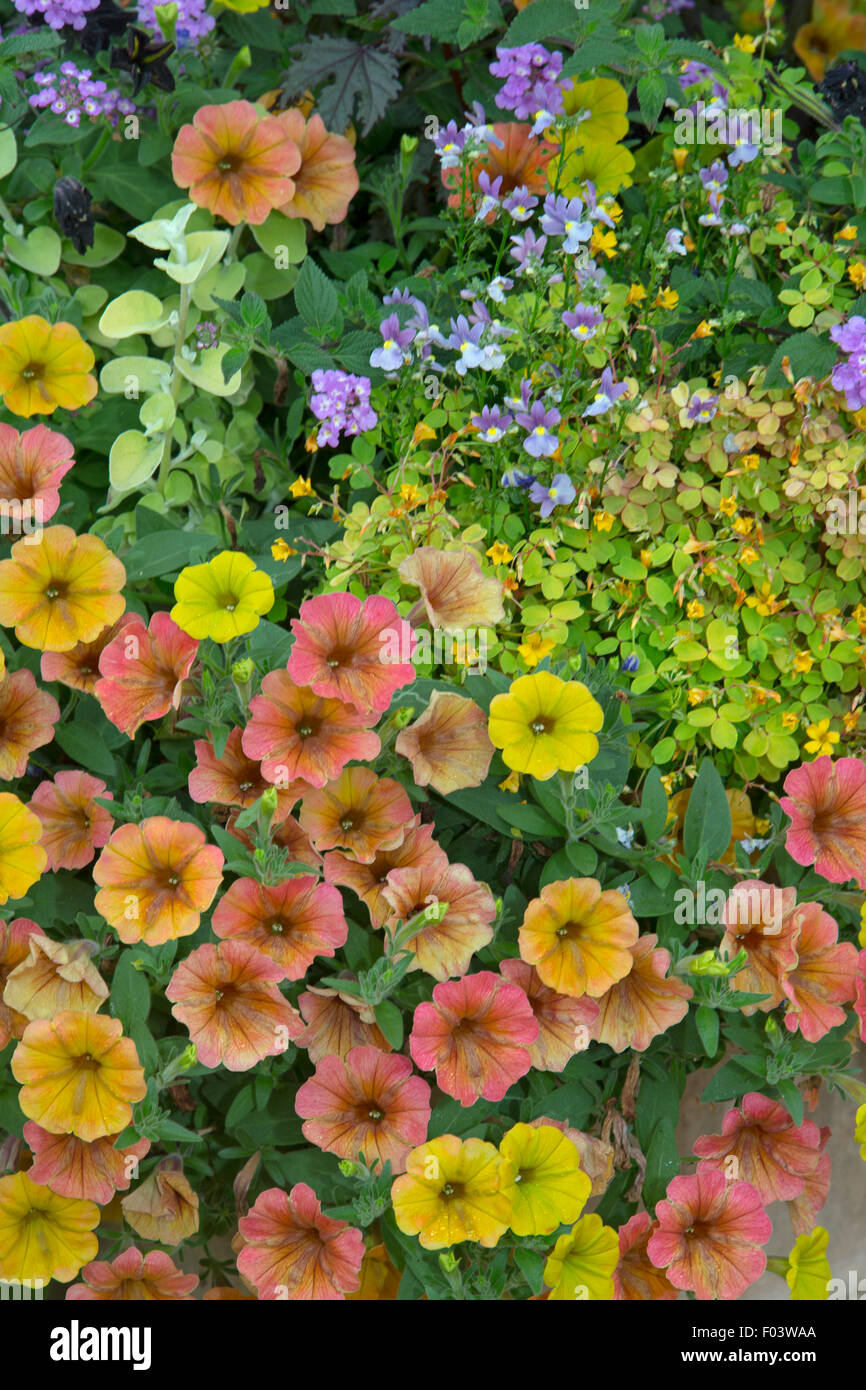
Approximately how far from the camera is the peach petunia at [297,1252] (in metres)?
1.24

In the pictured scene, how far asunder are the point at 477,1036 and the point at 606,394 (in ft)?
2.73

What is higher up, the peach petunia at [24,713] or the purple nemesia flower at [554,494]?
the purple nemesia flower at [554,494]

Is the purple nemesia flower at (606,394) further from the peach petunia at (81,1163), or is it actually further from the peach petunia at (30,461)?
the peach petunia at (81,1163)

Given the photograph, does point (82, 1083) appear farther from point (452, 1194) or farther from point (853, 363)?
point (853, 363)

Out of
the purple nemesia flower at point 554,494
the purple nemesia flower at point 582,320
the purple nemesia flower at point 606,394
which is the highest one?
the purple nemesia flower at point 582,320

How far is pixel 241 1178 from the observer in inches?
52.4

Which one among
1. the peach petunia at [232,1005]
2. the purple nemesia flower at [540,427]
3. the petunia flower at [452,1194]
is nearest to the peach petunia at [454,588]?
the purple nemesia flower at [540,427]

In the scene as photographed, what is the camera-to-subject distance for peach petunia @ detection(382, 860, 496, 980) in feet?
4.09

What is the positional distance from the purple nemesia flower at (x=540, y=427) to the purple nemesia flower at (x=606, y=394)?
49mm

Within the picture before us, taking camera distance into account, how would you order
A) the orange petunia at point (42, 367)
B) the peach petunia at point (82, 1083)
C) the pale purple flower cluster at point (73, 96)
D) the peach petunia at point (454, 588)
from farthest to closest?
the pale purple flower cluster at point (73, 96) → the orange petunia at point (42, 367) → the peach petunia at point (454, 588) → the peach petunia at point (82, 1083)

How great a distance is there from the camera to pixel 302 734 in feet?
4.13

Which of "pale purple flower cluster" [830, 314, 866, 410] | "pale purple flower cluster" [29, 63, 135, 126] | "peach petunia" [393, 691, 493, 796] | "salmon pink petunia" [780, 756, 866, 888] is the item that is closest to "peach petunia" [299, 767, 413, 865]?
"peach petunia" [393, 691, 493, 796]

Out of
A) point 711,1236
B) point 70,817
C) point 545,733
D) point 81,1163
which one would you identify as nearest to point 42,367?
point 70,817

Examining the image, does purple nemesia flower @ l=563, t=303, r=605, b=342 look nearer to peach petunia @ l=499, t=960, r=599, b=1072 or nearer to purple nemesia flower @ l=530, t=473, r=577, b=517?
purple nemesia flower @ l=530, t=473, r=577, b=517
